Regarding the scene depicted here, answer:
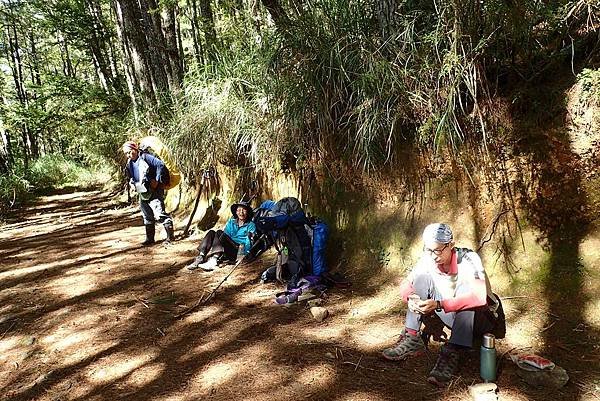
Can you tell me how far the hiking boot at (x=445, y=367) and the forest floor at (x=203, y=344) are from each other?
0.05m

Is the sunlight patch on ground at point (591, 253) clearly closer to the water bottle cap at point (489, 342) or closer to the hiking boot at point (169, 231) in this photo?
the water bottle cap at point (489, 342)

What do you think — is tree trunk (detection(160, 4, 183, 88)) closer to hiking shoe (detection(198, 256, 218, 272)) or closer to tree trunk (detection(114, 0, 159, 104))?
tree trunk (detection(114, 0, 159, 104))

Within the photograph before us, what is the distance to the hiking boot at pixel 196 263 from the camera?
5.28 metres

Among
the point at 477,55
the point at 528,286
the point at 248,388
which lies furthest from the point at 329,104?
the point at 248,388

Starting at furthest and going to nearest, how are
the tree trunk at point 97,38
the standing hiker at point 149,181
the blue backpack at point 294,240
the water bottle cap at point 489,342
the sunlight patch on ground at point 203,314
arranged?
the tree trunk at point 97,38 < the standing hiker at point 149,181 < the blue backpack at point 294,240 < the sunlight patch on ground at point 203,314 < the water bottle cap at point 489,342

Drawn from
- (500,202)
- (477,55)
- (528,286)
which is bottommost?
(528,286)

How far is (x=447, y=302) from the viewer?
2.63 metres

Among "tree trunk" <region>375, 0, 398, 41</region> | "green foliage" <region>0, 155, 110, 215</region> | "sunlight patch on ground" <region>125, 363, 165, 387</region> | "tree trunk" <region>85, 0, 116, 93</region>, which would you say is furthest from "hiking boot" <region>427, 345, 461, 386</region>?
"green foliage" <region>0, 155, 110, 215</region>

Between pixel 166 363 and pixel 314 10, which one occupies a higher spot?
pixel 314 10

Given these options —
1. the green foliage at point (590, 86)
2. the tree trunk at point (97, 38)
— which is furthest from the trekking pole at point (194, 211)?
the green foliage at point (590, 86)

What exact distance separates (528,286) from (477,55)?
76.0 inches

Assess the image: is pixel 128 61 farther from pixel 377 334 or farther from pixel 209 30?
pixel 377 334

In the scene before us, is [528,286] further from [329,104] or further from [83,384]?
[83,384]

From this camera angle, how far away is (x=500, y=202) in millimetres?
3322
